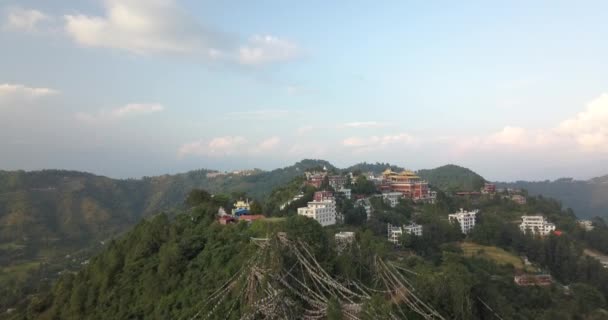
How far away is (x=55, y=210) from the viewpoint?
6925 cm

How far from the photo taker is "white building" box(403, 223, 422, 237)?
33.7 metres

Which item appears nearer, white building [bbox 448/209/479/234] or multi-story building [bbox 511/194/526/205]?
white building [bbox 448/209/479/234]

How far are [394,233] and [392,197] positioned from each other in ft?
31.0

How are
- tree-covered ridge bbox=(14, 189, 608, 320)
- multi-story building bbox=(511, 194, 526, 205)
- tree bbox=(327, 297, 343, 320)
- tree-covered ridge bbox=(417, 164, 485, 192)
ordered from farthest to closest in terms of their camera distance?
tree-covered ridge bbox=(417, 164, 485, 192) → multi-story building bbox=(511, 194, 526, 205) → tree-covered ridge bbox=(14, 189, 608, 320) → tree bbox=(327, 297, 343, 320)

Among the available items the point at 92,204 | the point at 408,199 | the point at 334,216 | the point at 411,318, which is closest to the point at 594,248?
the point at 408,199

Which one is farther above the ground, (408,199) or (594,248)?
(408,199)

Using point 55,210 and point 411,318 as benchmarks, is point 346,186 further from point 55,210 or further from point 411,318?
point 55,210

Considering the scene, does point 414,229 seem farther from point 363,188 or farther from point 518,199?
point 518,199

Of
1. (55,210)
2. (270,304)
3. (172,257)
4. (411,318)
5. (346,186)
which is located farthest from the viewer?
(55,210)

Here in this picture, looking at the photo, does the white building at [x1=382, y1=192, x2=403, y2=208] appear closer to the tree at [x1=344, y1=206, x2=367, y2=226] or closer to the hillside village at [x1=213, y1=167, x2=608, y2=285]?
the hillside village at [x1=213, y1=167, x2=608, y2=285]

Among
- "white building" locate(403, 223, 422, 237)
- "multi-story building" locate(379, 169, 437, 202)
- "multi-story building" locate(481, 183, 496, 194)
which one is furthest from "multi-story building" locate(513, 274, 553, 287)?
"multi-story building" locate(481, 183, 496, 194)

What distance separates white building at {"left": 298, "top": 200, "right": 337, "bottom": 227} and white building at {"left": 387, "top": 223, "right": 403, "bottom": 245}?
444 centimetres

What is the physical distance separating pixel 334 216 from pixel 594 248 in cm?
2784

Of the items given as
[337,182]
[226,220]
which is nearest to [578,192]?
[337,182]
